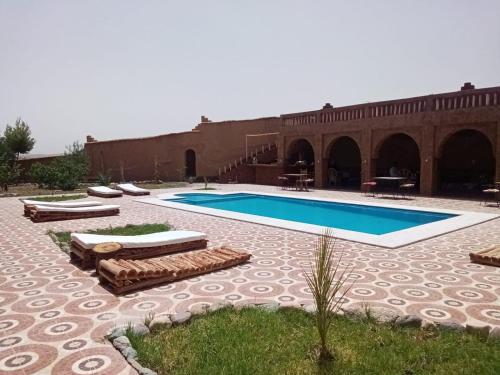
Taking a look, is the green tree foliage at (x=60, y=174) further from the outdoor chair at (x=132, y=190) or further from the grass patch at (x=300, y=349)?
the grass patch at (x=300, y=349)

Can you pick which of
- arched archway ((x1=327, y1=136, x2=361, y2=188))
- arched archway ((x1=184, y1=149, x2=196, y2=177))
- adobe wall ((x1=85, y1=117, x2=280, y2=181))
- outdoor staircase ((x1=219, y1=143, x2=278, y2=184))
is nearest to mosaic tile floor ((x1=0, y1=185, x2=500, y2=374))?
arched archway ((x1=327, y1=136, x2=361, y2=188))

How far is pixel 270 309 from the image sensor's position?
4.27m

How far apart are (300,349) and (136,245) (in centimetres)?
372

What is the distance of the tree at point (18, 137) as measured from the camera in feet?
109

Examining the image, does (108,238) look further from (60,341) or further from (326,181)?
Result: (326,181)

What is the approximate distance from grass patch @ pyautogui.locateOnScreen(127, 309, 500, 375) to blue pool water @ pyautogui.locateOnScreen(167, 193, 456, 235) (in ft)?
22.6

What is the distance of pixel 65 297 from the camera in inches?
185

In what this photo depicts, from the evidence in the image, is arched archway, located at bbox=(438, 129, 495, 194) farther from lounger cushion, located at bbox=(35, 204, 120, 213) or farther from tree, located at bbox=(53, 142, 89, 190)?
tree, located at bbox=(53, 142, 89, 190)

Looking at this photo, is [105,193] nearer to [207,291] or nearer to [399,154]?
[207,291]

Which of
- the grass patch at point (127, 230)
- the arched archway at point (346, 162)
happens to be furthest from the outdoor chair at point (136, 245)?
the arched archway at point (346, 162)

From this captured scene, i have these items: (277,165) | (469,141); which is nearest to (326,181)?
(277,165)

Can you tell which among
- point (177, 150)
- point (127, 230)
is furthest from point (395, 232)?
point (177, 150)

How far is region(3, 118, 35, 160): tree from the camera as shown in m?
33.3

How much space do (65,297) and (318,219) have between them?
8878 mm
